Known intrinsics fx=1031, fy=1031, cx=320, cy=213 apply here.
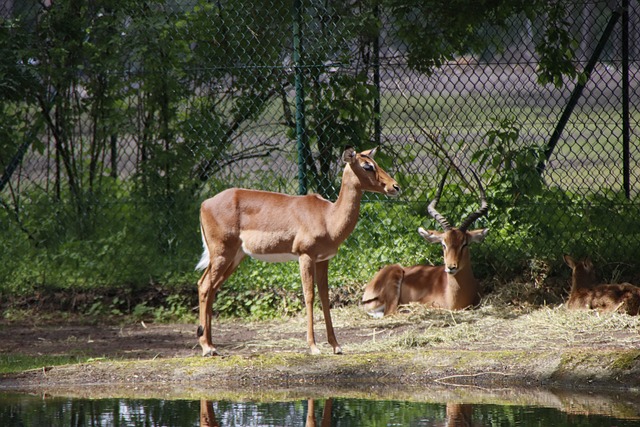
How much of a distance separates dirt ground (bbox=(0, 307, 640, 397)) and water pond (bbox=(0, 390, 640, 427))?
302 millimetres

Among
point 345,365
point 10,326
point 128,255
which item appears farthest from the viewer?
point 128,255

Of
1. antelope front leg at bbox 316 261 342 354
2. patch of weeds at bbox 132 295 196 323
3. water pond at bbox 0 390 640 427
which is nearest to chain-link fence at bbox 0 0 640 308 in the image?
patch of weeds at bbox 132 295 196 323

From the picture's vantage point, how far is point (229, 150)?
10.6 metres

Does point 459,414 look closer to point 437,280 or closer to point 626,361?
point 626,361

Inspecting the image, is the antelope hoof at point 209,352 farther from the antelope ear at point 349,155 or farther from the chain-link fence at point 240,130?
the chain-link fence at point 240,130

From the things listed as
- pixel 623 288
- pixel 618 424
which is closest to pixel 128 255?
pixel 623 288

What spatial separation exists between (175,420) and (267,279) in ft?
14.2

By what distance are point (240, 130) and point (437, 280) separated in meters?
2.56

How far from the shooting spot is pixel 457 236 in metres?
9.27

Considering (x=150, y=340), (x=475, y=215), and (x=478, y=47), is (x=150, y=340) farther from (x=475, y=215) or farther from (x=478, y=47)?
(x=478, y=47)

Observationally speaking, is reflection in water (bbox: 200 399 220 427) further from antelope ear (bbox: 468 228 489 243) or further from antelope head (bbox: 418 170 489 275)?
antelope ear (bbox: 468 228 489 243)

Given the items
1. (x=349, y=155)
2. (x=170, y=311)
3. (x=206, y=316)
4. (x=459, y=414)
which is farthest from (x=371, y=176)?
(x=170, y=311)

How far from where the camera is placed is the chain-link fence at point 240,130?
977cm

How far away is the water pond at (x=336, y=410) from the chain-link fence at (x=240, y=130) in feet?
12.1
